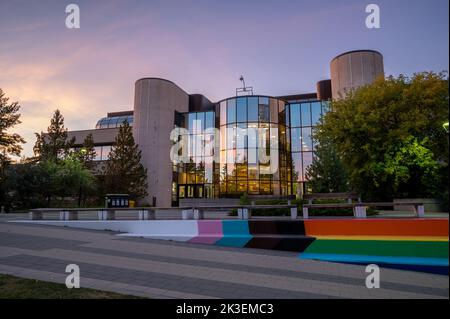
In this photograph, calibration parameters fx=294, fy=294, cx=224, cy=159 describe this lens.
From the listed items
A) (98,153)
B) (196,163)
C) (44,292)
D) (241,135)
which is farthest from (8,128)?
(44,292)

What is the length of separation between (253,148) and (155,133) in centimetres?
1371

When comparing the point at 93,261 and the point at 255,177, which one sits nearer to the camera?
the point at 93,261

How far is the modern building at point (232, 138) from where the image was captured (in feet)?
110

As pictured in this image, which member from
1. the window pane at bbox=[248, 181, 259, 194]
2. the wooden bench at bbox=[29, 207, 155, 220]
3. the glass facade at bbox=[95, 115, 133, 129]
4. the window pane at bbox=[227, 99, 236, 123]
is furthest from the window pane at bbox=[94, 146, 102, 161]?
the wooden bench at bbox=[29, 207, 155, 220]

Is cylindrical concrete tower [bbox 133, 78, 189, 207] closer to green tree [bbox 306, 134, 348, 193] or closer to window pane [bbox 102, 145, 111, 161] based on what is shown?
window pane [bbox 102, 145, 111, 161]

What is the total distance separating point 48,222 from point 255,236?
1024 centimetres

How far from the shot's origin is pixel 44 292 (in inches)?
196

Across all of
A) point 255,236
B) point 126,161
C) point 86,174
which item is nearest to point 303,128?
point 126,161

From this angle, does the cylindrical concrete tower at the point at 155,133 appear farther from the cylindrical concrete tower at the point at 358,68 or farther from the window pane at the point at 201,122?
the cylindrical concrete tower at the point at 358,68

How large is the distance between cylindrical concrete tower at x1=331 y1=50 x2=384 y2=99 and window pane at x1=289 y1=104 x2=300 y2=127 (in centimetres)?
548

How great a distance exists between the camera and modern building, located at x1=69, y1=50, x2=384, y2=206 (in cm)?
3347

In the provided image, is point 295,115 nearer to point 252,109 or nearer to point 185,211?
point 252,109

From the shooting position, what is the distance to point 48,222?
13.9 m
